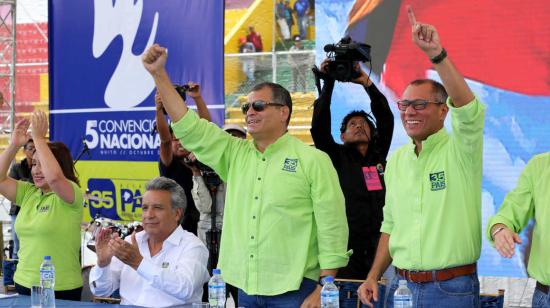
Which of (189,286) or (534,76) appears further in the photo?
(534,76)

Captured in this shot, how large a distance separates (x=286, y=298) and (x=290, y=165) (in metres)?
0.52

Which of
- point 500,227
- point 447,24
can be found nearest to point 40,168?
point 500,227

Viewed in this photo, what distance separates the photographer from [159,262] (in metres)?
3.61

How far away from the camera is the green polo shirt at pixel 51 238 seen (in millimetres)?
4242

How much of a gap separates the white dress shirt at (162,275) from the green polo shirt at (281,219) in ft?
0.69

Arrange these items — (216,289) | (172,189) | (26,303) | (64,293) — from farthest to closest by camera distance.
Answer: (64,293), (172,189), (26,303), (216,289)

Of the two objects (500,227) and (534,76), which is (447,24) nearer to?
(534,76)

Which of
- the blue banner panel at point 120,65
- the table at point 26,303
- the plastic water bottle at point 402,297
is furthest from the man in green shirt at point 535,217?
the blue banner panel at point 120,65

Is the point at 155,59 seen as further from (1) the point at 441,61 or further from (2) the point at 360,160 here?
(2) the point at 360,160

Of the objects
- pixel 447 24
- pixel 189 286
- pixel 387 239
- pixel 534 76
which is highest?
pixel 447 24

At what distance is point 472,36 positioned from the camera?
18.2 feet

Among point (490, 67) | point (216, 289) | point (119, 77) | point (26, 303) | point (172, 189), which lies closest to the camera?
point (216, 289)

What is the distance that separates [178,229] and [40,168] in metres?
1.05

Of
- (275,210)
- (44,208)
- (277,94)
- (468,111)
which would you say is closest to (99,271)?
(44,208)
